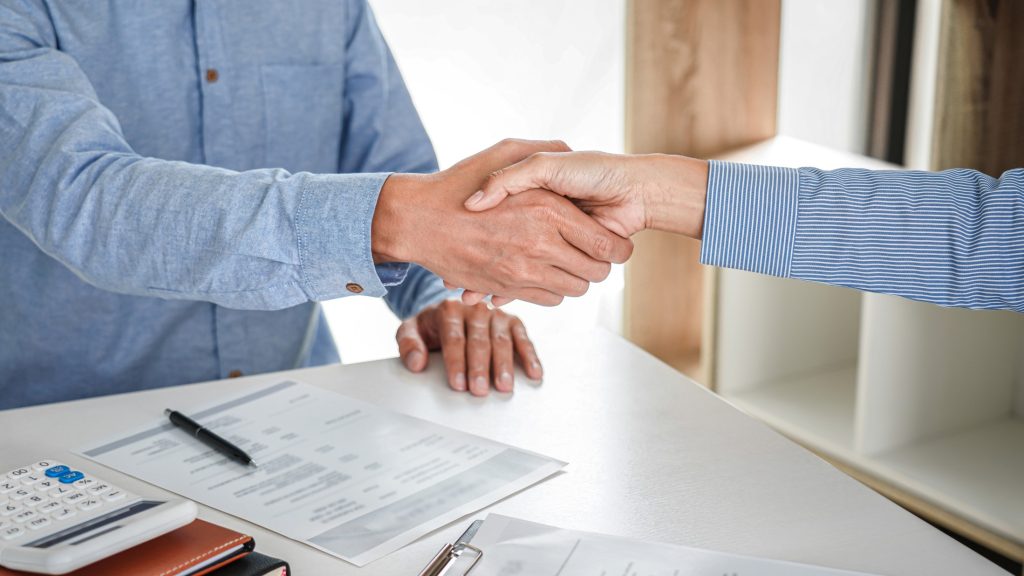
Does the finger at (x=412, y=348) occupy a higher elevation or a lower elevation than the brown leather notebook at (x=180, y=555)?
lower

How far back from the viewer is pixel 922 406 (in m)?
2.07

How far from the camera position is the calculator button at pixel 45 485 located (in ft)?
2.58

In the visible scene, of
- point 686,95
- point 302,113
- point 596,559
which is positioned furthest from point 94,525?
point 686,95

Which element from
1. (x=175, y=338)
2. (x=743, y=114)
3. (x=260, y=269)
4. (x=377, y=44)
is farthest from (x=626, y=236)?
(x=743, y=114)

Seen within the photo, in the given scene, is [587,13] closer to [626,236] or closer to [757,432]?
[626,236]

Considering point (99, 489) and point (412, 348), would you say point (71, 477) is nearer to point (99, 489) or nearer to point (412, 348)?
point (99, 489)

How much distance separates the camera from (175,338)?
1503mm

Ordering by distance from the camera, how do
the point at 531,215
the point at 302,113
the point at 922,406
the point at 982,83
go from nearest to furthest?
1. the point at 531,215
2. the point at 302,113
3. the point at 982,83
4. the point at 922,406

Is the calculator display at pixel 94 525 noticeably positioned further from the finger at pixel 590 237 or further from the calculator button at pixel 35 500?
the finger at pixel 590 237

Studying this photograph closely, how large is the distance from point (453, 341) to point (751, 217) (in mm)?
394

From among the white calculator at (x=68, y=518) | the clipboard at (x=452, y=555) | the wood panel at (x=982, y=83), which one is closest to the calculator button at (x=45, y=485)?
the white calculator at (x=68, y=518)

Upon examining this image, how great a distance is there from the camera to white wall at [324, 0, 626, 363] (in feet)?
7.93

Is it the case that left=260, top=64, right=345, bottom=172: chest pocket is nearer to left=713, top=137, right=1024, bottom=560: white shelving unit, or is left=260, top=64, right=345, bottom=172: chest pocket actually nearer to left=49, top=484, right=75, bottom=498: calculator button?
left=49, top=484, right=75, bottom=498: calculator button

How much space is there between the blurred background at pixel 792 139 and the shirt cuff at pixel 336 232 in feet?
4.25
